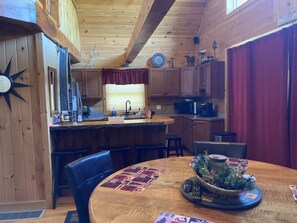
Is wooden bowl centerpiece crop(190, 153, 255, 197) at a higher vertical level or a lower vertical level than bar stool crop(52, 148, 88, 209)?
higher

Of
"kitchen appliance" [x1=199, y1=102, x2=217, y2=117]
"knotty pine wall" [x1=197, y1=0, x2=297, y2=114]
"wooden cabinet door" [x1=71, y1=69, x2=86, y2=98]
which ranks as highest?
"knotty pine wall" [x1=197, y1=0, x2=297, y2=114]

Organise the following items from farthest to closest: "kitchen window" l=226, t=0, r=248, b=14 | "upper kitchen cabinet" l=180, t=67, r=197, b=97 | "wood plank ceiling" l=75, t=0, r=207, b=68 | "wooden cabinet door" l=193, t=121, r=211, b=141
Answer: "upper kitchen cabinet" l=180, t=67, r=197, b=97 < "wood plank ceiling" l=75, t=0, r=207, b=68 < "wooden cabinet door" l=193, t=121, r=211, b=141 < "kitchen window" l=226, t=0, r=248, b=14

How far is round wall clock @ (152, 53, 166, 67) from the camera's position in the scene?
20.7ft

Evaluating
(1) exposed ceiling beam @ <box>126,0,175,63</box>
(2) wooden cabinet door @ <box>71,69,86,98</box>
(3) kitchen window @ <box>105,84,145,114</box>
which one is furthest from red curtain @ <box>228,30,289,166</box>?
(2) wooden cabinet door @ <box>71,69,86,98</box>

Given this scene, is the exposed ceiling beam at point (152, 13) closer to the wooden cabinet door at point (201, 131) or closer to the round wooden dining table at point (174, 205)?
the round wooden dining table at point (174, 205)

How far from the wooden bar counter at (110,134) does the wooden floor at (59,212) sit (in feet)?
2.37

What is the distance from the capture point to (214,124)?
16.1 feet

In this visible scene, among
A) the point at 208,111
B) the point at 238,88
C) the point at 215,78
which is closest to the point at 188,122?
the point at 208,111

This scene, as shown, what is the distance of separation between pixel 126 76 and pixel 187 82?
1575 millimetres

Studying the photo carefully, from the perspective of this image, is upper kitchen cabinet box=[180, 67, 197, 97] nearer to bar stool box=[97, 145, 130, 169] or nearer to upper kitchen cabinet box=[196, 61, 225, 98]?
upper kitchen cabinet box=[196, 61, 225, 98]

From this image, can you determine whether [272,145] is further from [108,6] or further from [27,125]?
[108,6]

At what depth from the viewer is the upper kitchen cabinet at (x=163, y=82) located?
20.1 ft

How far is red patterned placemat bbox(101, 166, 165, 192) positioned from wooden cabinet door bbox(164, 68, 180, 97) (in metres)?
4.37

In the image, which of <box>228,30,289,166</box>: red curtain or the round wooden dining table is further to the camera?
<box>228,30,289,166</box>: red curtain
